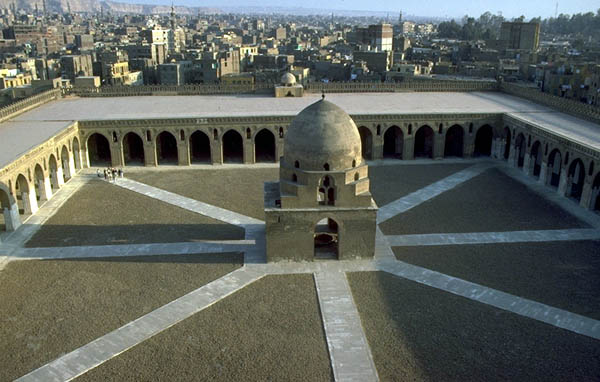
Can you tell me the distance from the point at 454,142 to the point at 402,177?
9973 millimetres

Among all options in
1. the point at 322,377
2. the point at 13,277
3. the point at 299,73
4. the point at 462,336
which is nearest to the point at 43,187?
the point at 13,277

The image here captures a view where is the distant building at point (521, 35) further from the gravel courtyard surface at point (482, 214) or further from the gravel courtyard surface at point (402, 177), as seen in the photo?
the gravel courtyard surface at point (482, 214)

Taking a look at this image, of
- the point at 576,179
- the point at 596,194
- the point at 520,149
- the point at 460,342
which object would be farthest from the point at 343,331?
the point at 520,149

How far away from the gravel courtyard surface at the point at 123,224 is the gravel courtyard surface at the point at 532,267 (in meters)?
9.49

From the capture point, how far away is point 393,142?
45.3 metres

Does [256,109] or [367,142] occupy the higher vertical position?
[256,109]

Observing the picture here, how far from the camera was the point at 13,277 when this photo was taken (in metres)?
23.1

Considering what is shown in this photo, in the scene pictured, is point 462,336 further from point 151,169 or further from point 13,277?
point 151,169

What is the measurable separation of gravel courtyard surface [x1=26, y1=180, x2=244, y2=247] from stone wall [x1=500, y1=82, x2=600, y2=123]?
26571mm

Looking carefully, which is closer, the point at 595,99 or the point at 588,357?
the point at 588,357

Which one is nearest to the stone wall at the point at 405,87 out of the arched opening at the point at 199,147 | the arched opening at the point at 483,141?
the arched opening at the point at 483,141

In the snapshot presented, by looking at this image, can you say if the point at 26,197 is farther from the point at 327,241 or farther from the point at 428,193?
the point at 428,193

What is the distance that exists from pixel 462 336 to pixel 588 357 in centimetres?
388

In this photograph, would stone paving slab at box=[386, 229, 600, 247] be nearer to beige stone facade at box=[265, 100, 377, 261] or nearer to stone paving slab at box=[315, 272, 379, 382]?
beige stone facade at box=[265, 100, 377, 261]
